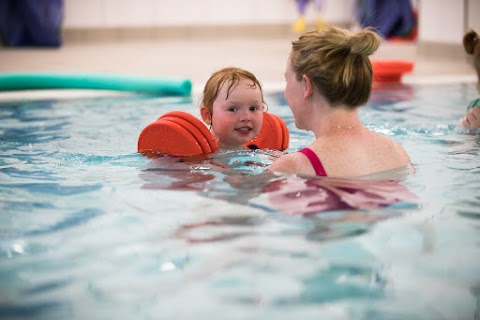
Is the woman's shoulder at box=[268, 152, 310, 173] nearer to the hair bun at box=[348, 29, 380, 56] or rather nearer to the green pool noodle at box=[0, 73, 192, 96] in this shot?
the hair bun at box=[348, 29, 380, 56]

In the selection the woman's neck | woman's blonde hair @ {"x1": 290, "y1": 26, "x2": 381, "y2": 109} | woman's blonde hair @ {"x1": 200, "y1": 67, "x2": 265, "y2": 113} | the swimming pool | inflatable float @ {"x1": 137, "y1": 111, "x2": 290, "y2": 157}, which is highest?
woman's blonde hair @ {"x1": 290, "y1": 26, "x2": 381, "y2": 109}

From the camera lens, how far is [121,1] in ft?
41.1

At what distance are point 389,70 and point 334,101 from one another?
176 inches

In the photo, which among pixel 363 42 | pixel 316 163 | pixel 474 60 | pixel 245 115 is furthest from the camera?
pixel 474 60

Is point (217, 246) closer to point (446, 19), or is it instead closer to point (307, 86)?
point (307, 86)

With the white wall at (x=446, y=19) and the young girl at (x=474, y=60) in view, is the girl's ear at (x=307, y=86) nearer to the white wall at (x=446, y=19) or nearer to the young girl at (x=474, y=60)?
the young girl at (x=474, y=60)

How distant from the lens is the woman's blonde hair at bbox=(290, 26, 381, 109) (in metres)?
2.81

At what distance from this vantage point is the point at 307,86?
9.52 feet

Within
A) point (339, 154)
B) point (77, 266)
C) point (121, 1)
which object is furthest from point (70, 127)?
point (121, 1)

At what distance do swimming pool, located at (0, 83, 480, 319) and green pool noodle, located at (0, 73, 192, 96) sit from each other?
2796 mm

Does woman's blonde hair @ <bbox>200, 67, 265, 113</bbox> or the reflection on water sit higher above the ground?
woman's blonde hair @ <bbox>200, 67, 265, 113</bbox>

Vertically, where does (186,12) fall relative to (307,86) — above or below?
above

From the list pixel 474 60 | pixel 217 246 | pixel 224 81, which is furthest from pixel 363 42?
pixel 474 60

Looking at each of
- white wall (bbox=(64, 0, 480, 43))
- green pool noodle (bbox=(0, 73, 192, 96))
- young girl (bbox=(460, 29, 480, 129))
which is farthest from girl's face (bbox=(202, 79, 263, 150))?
white wall (bbox=(64, 0, 480, 43))
